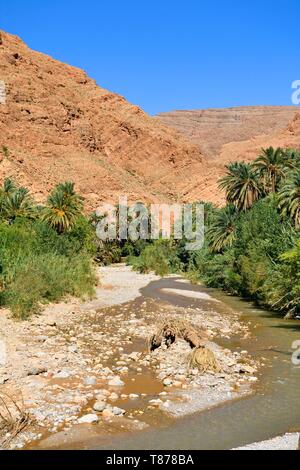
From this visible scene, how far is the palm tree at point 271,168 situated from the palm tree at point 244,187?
2.07 feet

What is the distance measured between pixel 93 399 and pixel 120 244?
172 feet

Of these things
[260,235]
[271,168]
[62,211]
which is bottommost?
[260,235]

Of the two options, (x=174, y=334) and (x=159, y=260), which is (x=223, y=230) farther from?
(x=174, y=334)

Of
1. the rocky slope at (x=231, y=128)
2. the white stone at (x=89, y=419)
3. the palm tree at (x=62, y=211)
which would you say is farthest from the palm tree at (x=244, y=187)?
the rocky slope at (x=231, y=128)

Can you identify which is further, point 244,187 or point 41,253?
point 244,187

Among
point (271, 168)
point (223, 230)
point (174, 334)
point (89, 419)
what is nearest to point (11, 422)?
point (89, 419)

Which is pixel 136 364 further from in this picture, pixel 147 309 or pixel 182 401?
pixel 147 309

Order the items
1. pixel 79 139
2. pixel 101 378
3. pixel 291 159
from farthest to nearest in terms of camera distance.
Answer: pixel 79 139 → pixel 291 159 → pixel 101 378

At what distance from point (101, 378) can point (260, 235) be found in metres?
19.2

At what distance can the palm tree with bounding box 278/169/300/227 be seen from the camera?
28.7 m

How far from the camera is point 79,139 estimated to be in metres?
96.1

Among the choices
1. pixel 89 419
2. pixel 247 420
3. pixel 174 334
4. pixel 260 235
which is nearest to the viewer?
pixel 89 419

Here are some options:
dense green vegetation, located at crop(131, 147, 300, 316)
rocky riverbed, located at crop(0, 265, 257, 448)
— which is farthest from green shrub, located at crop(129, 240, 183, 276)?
rocky riverbed, located at crop(0, 265, 257, 448)

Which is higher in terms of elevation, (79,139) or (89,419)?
(79,139)
